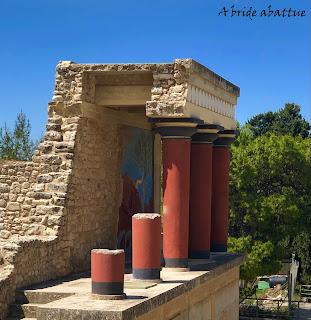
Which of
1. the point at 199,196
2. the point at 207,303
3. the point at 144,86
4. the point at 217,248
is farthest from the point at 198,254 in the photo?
the point at 144,86

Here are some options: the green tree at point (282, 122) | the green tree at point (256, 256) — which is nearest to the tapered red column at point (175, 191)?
the green tree at point (256, 256)

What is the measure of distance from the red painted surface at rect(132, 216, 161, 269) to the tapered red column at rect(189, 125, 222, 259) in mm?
4410

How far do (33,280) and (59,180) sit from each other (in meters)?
2.14

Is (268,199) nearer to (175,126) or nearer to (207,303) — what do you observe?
(207,303)

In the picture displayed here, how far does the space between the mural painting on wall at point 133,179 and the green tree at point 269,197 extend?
10.4 m

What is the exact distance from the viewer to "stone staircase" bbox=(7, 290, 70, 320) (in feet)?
32.4

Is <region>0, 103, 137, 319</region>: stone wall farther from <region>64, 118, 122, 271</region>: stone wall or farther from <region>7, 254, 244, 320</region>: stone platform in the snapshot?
<region>7, 254, 244, 320</region>: stone platform

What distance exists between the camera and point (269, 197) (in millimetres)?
27156

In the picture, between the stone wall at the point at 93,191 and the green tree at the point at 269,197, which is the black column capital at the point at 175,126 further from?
the green tree at the point at 269,197

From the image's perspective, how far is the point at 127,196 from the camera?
15516 millimetres

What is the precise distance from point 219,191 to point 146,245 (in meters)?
6.85

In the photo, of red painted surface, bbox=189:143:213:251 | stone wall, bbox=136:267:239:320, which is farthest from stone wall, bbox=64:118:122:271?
stone wall, bbox=136:267:239:320

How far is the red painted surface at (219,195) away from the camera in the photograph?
666 inches

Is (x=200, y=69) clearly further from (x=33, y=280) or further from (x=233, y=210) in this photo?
(x=233, y=210)
